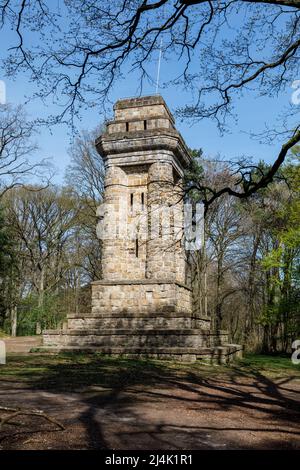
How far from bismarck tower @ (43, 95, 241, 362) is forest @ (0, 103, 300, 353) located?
5910 millimetres

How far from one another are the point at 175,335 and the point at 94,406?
800 cm

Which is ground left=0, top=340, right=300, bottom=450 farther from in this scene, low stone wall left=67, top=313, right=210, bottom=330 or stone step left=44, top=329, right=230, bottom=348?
low stone wall left=67, top=313, right=210, bottom=330

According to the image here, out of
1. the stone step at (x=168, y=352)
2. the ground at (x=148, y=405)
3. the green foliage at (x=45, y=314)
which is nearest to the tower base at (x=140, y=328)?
the stone step at (x=168, y=352)

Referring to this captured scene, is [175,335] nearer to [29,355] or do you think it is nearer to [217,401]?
[29,355]

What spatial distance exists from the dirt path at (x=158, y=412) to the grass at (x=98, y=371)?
0.23 feet

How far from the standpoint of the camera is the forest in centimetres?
2327

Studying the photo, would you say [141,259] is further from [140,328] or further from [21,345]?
[21,345]

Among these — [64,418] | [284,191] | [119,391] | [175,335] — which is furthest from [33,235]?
[64,418]

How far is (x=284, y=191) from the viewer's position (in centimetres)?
2658

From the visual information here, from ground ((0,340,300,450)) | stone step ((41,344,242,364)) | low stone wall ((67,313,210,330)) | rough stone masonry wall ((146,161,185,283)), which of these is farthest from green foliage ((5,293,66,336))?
ground ((0,340,300,450))

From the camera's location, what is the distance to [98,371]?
11023mm

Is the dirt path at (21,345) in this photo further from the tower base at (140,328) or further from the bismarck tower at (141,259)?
the bismarck tower at (141,259)

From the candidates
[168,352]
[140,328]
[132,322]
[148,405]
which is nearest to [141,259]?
[132,322]

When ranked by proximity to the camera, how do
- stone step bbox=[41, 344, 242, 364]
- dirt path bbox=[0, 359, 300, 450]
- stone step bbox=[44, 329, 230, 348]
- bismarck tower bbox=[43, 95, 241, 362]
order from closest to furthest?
dirt path bbox=[0, 359, 300, 450]
stone step bbox=[41, 344, 242, 364]
stone step bbox=[44, 329, 230, 348]
bismarck tower bbox=[43, 95, 241, 362]
